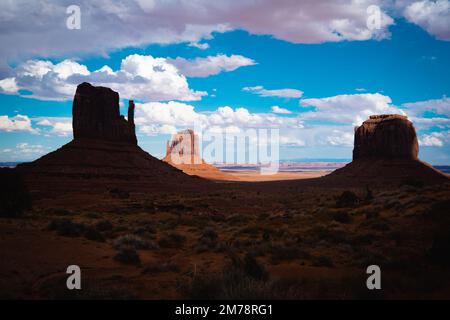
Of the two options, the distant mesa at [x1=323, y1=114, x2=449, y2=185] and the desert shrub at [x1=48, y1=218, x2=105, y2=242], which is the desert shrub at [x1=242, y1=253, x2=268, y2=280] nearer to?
the desert shrub at [x1=48, y1=218, x2=105, y2=242]

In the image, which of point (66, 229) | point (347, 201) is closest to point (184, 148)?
point (347, 201)

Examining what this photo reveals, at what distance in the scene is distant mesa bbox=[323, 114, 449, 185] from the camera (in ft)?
270

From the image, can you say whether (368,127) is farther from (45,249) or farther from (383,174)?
(45,249)

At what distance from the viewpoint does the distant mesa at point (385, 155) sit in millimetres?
82250

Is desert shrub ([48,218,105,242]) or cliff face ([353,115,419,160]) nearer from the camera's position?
desert shrub ([48,218,105,242])

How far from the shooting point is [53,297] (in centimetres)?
669

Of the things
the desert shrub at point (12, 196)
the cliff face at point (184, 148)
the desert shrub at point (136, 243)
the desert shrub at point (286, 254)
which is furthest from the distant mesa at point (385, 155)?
the cliff face at point (184, 148)

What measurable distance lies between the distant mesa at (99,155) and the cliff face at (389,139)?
59.7 metres

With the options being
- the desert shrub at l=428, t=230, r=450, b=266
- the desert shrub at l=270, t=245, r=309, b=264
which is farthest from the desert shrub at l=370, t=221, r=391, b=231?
the desert shrub at l=270, t=245, r=309, b=264

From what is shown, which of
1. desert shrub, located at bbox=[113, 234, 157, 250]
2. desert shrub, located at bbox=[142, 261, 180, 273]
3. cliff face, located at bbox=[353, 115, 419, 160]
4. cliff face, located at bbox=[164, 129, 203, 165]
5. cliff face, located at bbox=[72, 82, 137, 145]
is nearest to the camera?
desert shrub, located at bbox=[142, 261, 180, 273]

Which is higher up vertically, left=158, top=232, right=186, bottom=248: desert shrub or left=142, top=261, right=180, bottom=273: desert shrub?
left=142, top=261, right=180, bottom=273: desert shrub

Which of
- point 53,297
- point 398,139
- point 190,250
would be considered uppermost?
point 398,139
